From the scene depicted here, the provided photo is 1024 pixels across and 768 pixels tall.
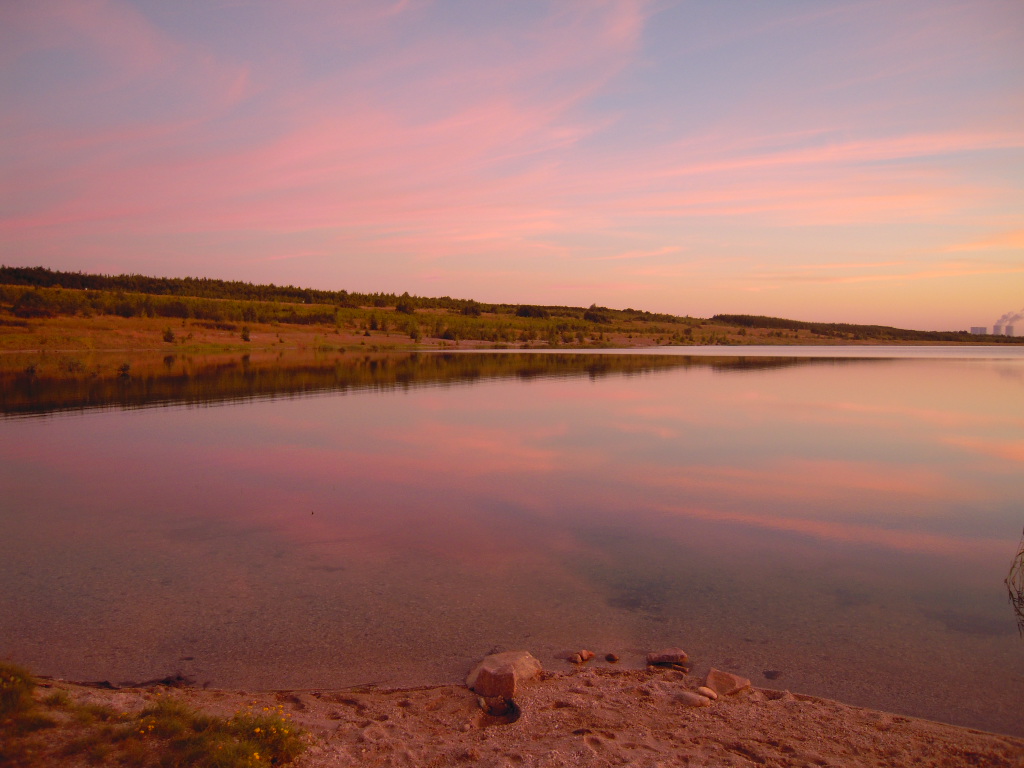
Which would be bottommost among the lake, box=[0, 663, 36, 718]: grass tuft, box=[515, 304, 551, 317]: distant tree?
the lake

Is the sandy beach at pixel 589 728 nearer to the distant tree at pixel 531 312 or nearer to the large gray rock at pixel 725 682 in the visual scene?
the large gray rock at pixel 725 682

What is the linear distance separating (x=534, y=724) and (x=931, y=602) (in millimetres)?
4107

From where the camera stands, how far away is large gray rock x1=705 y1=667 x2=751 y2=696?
466cm

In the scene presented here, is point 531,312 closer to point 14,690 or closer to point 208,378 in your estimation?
point 208,378

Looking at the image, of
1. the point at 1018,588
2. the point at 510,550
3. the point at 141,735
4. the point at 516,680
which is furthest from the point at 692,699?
the point at 1018,588

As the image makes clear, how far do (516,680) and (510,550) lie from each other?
296 cm

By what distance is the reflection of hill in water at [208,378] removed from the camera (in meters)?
20.8

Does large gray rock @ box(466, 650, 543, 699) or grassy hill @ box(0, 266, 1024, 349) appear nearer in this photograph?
large gray rock @ box(466, 650, 543, 699)

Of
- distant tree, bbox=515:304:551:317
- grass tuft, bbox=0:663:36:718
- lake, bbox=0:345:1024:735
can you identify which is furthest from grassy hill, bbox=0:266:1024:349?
grass tuft, bbox=0:663:36:718

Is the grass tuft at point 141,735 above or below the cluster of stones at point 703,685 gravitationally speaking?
above

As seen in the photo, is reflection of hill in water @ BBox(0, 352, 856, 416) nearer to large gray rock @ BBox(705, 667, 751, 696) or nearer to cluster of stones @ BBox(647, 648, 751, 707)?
cluster of stones @ BBox(647, 648, 751, 707)

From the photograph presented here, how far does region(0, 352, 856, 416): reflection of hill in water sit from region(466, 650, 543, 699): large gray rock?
17.2 metres

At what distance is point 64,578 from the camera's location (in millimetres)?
6688

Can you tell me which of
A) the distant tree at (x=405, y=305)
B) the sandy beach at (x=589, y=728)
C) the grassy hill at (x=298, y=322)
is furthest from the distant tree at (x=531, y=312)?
the sandy beach at (x=589, y=728)
